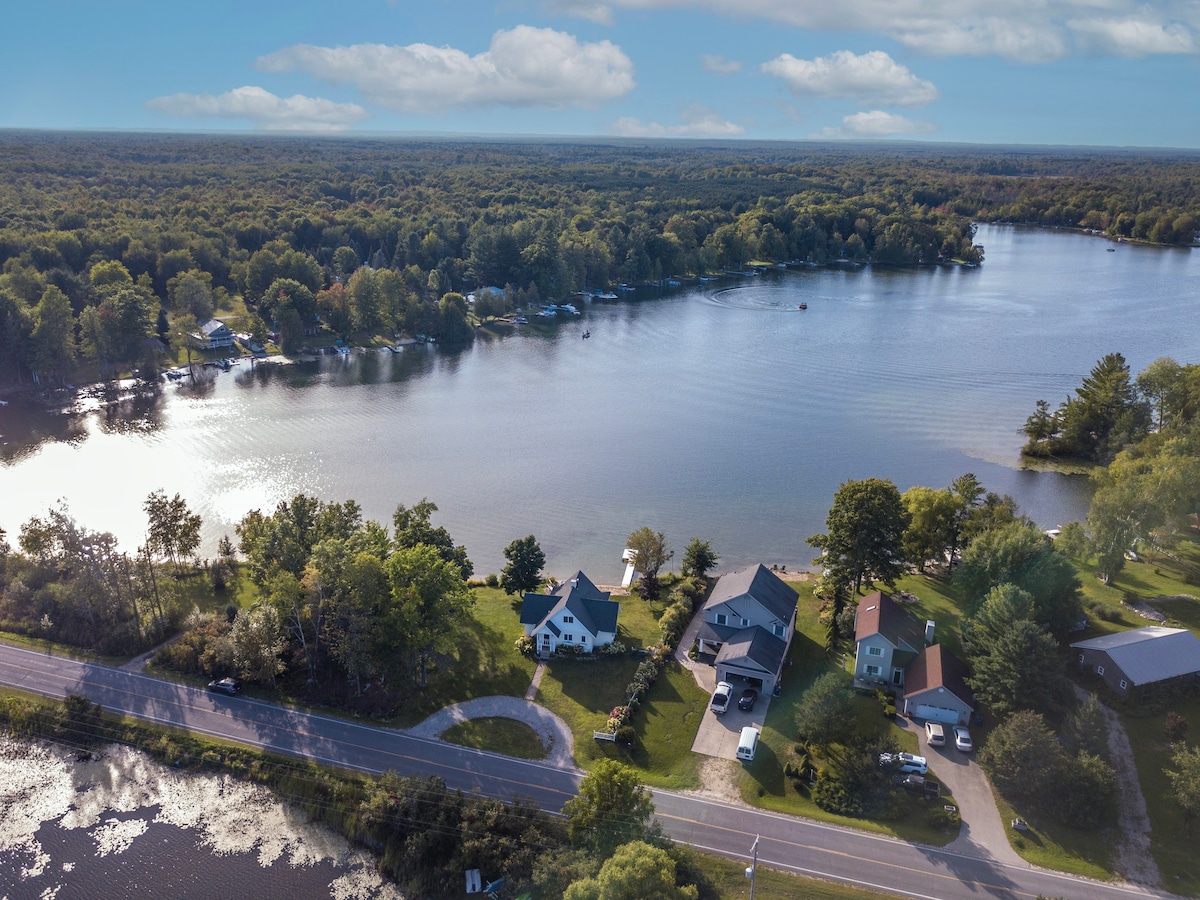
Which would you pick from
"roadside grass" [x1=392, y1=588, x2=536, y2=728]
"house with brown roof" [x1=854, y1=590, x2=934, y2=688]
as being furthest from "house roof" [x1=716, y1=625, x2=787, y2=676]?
"roadside grass" [x1=392, y1=588, x2=536, y2=728]

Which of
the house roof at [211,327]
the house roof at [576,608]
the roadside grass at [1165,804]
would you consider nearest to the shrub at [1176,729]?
the roadside grass at [1165,804]

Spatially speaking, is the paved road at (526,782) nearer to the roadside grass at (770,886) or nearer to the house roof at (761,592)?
the roadside grass at (770,886)

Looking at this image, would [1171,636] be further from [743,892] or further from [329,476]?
[329,476]

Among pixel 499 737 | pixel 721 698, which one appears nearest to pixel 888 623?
pixel 721 698

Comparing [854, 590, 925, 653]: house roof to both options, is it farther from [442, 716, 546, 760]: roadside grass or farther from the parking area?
[442, 716, 546, 760]: roadside grass

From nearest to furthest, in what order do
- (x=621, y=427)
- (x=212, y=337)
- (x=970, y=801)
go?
1. (x=970, y=801)
2. (x=621, y=427)
3. (x=212, y=337)

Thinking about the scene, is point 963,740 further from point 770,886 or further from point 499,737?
point 499,737
